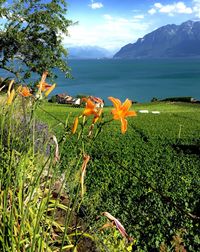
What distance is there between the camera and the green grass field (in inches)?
163

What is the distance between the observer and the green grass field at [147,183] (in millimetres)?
4152

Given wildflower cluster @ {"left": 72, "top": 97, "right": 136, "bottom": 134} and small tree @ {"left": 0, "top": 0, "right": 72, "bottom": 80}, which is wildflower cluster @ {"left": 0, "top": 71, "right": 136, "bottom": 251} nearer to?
wildflower cluster @ {"left": 72, "top": 97, "right": 136, "bottom": 134}

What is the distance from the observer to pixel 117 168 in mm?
6582

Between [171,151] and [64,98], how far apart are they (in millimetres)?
22820

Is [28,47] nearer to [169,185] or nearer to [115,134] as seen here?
[115,134]

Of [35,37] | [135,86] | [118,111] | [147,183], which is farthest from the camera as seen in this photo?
[135,86]

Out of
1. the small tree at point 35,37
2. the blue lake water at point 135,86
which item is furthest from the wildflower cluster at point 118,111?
the blue lake water at point 135,86

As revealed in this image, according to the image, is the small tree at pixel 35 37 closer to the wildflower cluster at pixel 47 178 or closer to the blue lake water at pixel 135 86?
the wildflower cluster at pixel 47 178

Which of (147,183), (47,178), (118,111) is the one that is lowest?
(147,183)

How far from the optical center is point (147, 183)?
8.36 ft

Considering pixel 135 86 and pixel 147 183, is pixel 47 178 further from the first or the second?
pixel 135 86

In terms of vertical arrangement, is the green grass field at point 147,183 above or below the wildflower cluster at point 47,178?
below

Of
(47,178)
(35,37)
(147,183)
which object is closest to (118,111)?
(47,178)

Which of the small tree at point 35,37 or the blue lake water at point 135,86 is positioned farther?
the blue lake water at point 135,86
